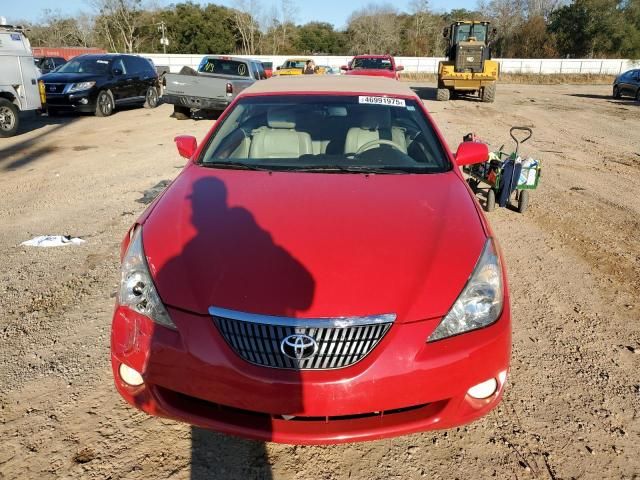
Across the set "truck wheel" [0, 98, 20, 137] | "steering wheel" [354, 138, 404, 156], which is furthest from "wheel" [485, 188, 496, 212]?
"truck wheel" [0, 98, 20, 137]

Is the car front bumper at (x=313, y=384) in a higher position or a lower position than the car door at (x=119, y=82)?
lower

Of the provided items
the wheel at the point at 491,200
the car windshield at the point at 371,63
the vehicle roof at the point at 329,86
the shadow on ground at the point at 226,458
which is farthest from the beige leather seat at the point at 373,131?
the car windshield at the point at 371,63

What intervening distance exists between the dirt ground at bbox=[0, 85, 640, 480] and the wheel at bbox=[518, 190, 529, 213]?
0.52 ft

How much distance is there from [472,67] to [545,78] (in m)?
23.0

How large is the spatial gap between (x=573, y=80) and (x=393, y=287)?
43.7 m

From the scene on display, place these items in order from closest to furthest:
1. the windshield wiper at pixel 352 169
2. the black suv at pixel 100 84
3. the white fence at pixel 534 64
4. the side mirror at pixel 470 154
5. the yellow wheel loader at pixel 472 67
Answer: the windshield wiper at pixel 352 169 → the side mirror at pixel 470 154 → the black suv at pixel 100 84 → the yellow wheel loader at pixel 472 67 → the white fence at pixel 534 64

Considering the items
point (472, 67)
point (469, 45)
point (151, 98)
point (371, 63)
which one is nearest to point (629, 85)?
point (472, 67)

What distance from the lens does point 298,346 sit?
1887 millimetres

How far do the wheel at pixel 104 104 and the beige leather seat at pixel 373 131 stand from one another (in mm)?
12787

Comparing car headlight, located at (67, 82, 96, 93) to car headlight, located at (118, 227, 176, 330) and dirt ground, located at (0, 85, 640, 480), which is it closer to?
dirt ground, located at (0, 85, 640, 480)

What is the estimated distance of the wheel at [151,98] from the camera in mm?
16916

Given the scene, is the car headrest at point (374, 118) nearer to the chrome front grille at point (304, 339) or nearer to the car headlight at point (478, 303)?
the car headlight at point (478, 303)

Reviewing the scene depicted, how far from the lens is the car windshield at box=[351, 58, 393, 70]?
725 inches

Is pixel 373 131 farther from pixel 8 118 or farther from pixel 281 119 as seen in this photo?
pixel 8 118
